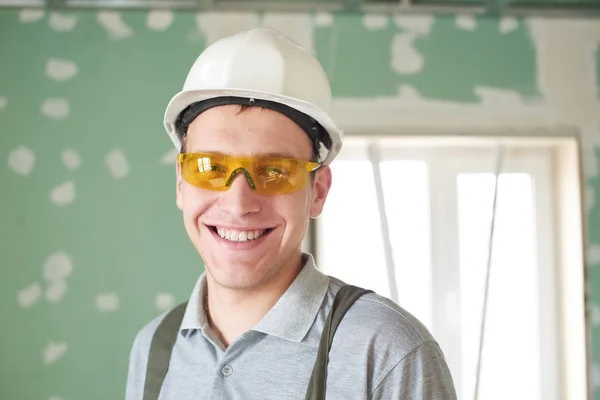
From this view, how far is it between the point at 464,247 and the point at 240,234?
220cm

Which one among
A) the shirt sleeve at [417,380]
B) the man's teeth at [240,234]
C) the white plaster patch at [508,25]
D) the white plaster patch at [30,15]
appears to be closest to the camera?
the shirt sleeve at [417,380]

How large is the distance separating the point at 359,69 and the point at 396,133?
33 centimetres


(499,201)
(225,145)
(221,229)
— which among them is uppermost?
(499,201)

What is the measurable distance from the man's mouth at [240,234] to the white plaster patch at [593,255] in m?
2.23

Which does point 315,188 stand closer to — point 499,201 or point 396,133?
point 396,133

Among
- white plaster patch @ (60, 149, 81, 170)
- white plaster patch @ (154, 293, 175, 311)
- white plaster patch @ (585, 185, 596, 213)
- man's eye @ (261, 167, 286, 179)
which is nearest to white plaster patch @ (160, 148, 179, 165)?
white plaster patch @ (60, 149, 81, 170)

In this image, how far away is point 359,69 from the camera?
2834 millimetres

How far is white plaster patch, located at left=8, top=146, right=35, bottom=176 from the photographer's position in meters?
2.74

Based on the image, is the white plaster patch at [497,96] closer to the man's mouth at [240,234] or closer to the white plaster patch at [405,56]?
the white plaster patch at [405,56]

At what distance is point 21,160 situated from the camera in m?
2.75

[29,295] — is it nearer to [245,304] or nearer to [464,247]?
[245,304]

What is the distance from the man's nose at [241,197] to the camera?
1.07m

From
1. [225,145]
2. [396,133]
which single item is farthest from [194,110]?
[396,133]

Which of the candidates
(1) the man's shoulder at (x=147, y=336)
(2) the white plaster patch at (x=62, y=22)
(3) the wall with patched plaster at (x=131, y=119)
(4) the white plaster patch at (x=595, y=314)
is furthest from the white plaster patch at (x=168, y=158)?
(4) the white plaster patch at (x=595, y=314)
